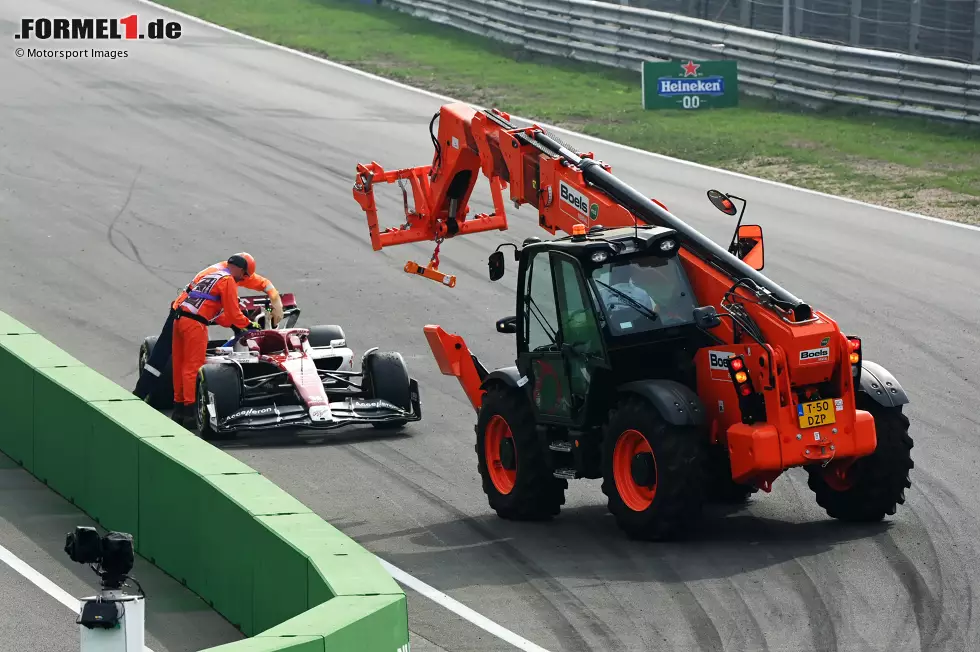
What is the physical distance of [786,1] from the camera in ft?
107

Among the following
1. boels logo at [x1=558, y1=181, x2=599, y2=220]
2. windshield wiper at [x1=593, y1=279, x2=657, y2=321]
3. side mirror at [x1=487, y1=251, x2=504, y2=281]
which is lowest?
windshield wiper at [x1=593, y1=279, x2=657, y2=321]

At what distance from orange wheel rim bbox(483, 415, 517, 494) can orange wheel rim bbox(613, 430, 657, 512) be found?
1.26 meters

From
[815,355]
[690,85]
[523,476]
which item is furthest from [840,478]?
[690,85]

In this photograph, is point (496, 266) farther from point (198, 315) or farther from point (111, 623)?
point (111, 623)

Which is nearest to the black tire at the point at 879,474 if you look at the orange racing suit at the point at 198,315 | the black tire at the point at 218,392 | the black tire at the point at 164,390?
the black tire at the point at 218,392

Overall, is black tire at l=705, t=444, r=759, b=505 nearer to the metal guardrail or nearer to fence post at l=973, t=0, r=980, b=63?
the metal guardrail

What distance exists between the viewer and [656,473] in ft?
40.2

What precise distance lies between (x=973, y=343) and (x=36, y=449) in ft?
34.1

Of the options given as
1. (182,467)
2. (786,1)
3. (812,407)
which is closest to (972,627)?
(812,407)

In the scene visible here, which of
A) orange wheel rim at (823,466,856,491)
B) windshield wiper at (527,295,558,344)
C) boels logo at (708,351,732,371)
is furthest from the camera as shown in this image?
windshield wiper at (527,295,558,344)

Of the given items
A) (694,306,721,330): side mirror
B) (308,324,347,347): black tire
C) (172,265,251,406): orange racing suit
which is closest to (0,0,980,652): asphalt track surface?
(172,265,251,406): orange racing suit

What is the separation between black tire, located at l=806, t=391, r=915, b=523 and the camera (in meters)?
12.6

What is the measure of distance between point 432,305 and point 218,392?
18.6 ft

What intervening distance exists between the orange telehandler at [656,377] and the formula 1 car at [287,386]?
2.45 metres
